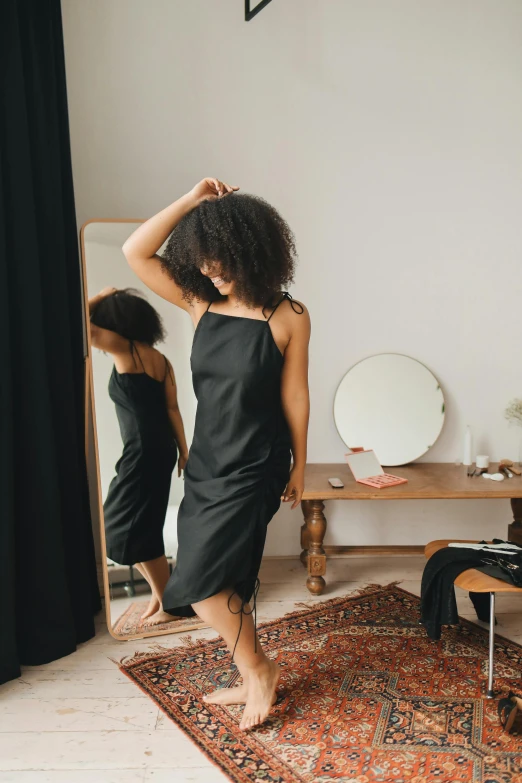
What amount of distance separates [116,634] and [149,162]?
220cm

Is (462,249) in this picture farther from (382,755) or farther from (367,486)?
(382,755)

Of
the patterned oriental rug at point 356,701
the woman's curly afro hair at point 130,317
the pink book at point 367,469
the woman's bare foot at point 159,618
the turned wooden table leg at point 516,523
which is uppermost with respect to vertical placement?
→ the woman's curly afro hair at point 130,317

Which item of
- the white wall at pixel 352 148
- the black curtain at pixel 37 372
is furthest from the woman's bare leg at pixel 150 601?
the white wall at pixel 352 148

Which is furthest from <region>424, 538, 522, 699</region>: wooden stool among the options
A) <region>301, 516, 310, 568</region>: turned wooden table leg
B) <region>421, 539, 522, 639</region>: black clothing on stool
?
<region>301, 516, 310, 568</region>: turned wooden table leg

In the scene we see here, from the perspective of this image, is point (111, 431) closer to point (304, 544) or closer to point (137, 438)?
point (137, 438)

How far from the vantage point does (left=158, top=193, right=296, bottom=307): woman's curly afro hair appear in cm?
205

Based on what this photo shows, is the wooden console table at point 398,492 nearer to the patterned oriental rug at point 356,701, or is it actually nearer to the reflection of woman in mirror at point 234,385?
the patterned oriental rug at point 356,701

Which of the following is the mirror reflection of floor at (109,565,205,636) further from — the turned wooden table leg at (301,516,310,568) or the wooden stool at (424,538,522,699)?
the wooden stool at (424,538,522,699)

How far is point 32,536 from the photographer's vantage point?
8.57 feet

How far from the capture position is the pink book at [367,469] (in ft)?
10.6

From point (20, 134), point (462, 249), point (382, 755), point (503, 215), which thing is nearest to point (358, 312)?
point (462, 249)

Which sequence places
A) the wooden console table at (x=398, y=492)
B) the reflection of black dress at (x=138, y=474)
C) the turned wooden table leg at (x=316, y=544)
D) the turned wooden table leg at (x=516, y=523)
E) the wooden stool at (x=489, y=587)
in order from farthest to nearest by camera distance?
the turned wooden table leg at (x=516, y=523) → the turned wooden table leg at (x=316, y=544) → the wooden console table at (x=398, y=492) → the reflection of black dress at (x=138, y=474) → the wooden stool at (x=489, y=587)

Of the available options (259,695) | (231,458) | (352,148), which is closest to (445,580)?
(259,695)

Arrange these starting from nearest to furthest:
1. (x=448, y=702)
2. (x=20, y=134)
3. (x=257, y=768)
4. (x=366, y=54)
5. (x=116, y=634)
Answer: (x=257, y=768) < (x=448, y=702) < (x=20, y=134) < (x=116, y=634) < (x=366, y=54)
